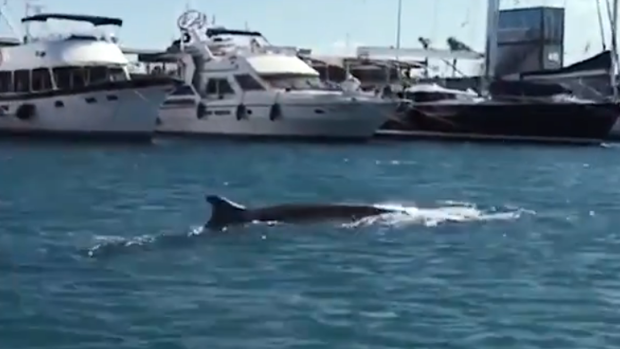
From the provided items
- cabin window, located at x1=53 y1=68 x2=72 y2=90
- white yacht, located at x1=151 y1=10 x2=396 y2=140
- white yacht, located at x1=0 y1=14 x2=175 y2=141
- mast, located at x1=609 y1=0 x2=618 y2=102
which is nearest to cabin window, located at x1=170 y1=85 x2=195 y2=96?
white yacht, located at x1=151 y1=10 x2=396 y2=140

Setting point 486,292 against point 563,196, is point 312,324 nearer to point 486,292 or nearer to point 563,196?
point 486,292

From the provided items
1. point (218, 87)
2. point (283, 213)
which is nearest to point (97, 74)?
point (218, 87)

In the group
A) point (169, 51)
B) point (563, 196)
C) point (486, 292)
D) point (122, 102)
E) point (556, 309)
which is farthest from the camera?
point (169, 51)

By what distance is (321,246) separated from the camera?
24.9 m

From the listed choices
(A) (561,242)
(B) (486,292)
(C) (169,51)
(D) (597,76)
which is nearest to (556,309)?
(B) (486,292)

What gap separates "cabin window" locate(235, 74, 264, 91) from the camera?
7419 centimetres

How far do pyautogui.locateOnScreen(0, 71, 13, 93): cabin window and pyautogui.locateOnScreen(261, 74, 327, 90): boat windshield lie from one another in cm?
1257

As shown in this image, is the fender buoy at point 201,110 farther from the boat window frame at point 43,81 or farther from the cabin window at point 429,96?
the cabin window at point 429,96

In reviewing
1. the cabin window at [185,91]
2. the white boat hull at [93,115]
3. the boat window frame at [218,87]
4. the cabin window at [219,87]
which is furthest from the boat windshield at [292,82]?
the white boat hull at [93,115]

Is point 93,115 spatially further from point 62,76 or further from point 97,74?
point 62,76

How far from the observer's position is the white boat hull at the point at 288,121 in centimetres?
7281

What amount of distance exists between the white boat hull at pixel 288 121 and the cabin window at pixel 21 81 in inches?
316

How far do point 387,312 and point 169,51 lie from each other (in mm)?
63115

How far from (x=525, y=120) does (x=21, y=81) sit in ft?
85.1
